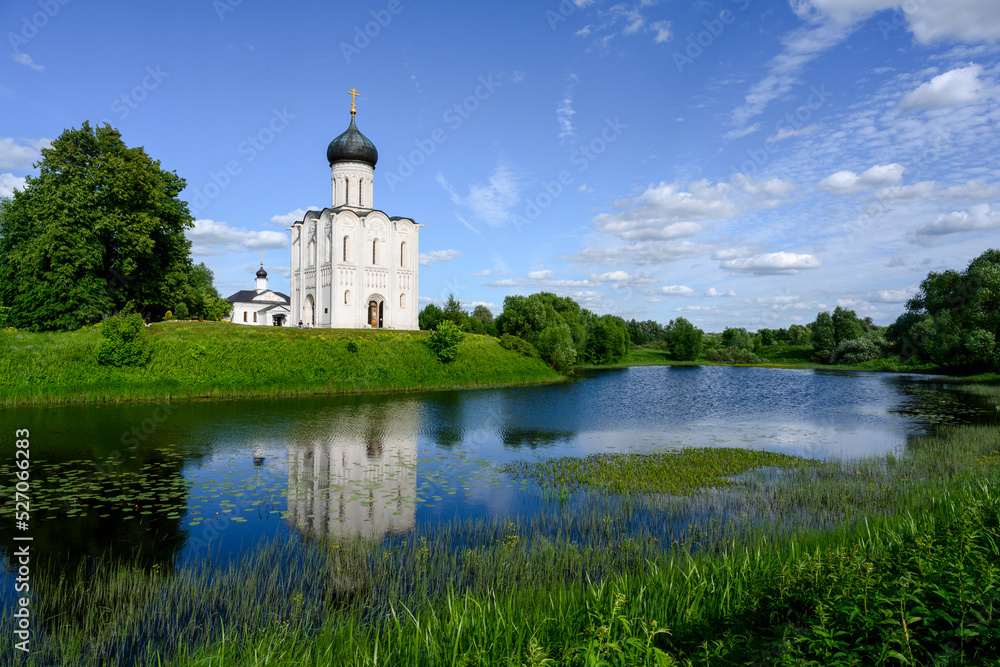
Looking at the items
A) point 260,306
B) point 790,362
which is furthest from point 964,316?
point 260,306

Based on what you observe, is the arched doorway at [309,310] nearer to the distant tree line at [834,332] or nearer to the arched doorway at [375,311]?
the arched doorway at [375,311]

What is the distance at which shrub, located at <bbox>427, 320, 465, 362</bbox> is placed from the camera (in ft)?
128

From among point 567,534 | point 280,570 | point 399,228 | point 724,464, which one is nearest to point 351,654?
point 280,570

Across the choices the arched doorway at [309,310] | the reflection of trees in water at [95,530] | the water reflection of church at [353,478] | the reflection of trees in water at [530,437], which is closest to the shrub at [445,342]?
the arched doorway at [309,310]

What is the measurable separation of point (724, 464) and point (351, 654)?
12056mm

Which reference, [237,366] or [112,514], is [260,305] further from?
[112,514]

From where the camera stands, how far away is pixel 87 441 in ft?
53.8

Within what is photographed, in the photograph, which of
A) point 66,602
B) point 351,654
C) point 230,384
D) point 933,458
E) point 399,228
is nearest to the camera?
point 351,654

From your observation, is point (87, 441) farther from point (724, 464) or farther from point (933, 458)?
point (933, 458)

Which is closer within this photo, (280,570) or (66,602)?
(66,602)

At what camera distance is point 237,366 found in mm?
30375

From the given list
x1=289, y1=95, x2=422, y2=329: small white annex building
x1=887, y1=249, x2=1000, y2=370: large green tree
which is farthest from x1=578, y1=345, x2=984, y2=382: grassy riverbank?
x1=289, y1=95, x2=422, y2=329: small white annex building

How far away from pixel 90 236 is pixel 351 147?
2115cm

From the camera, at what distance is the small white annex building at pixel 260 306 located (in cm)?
7656
